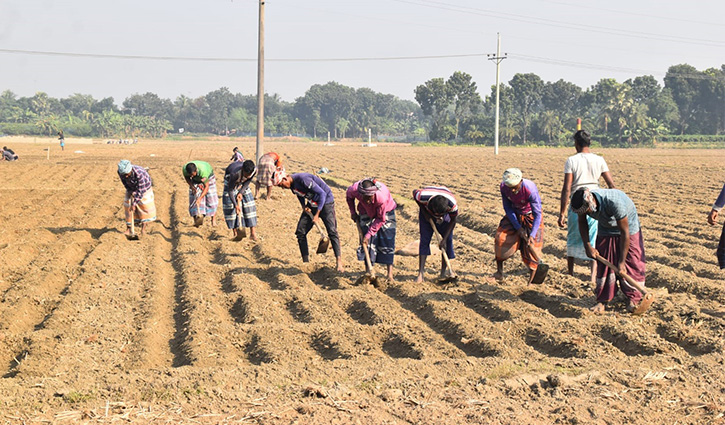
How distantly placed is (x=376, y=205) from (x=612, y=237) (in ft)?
7.36

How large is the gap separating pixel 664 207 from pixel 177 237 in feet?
28.1

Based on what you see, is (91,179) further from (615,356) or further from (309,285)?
(615,356)

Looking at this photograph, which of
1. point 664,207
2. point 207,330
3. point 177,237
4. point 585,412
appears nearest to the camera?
point 585,412

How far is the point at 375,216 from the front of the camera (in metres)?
7.45

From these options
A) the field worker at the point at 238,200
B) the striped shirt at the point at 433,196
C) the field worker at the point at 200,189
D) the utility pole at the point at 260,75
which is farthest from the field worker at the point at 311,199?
the utility pole at the point at 260,75

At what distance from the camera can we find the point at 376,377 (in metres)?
4.79

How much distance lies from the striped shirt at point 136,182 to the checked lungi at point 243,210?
1.09m

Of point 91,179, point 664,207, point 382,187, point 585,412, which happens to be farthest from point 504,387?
point 91,179

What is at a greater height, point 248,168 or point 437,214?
point 248,168

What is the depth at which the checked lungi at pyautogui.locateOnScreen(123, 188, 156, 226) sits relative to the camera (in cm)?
1030

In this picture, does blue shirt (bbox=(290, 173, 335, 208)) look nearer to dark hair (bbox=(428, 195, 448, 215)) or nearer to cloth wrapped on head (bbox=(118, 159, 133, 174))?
Result: dark hair (bbox=(428, 195, 448, 215))

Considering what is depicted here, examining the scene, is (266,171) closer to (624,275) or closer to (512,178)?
(512,178)

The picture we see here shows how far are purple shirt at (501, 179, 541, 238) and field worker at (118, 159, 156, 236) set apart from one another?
5.17m

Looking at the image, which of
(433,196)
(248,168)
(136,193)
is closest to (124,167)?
(136,193)
